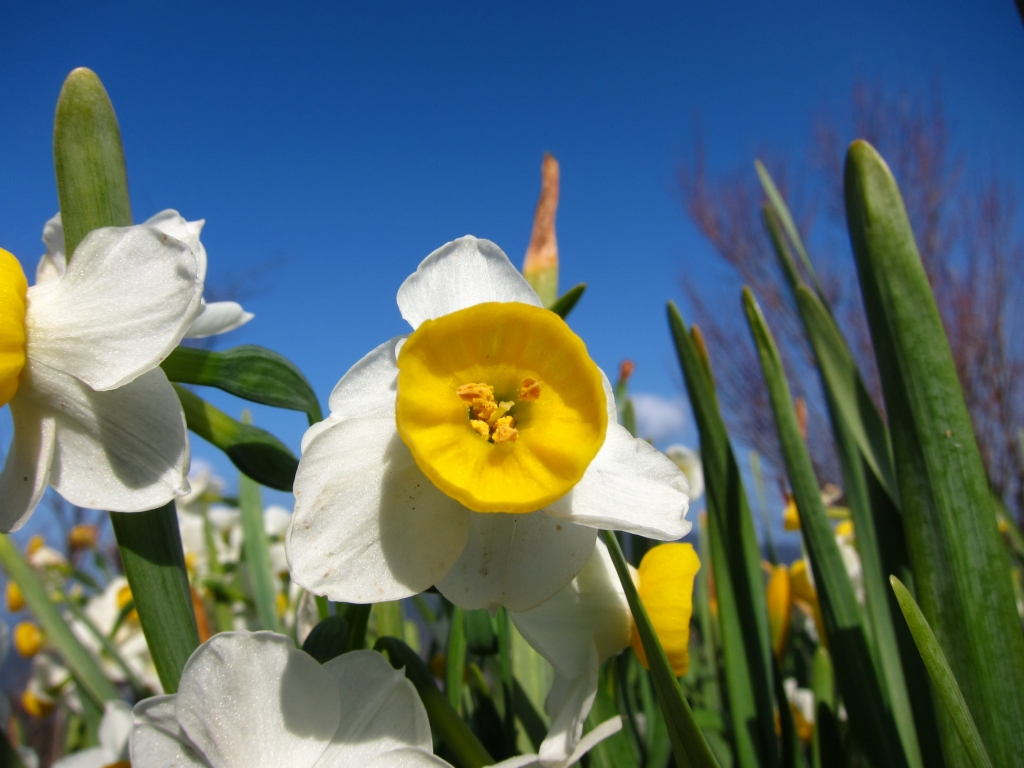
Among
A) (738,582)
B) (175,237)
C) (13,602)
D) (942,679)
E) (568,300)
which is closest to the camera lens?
(942,679)

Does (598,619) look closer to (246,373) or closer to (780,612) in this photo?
(246,373)

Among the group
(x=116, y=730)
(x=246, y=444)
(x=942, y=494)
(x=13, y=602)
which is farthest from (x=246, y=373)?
(x=13, y=602)

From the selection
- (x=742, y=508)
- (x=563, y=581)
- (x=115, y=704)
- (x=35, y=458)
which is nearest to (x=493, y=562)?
(x=563, y=581)

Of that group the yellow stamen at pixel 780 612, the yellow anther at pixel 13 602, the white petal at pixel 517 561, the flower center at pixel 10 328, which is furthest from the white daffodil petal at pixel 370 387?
the yellow anther at pixel 13 602

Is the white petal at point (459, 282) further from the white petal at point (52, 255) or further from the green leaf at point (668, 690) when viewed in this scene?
the white petal at point (52, 255)

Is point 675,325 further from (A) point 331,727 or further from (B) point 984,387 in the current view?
(B) point 984,387

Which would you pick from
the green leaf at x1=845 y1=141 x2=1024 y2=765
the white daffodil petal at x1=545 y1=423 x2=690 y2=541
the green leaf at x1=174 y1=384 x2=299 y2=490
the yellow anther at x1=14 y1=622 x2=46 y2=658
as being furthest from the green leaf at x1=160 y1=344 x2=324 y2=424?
the yellow anther at x1=14 y1=622 x2=46 y2=658
